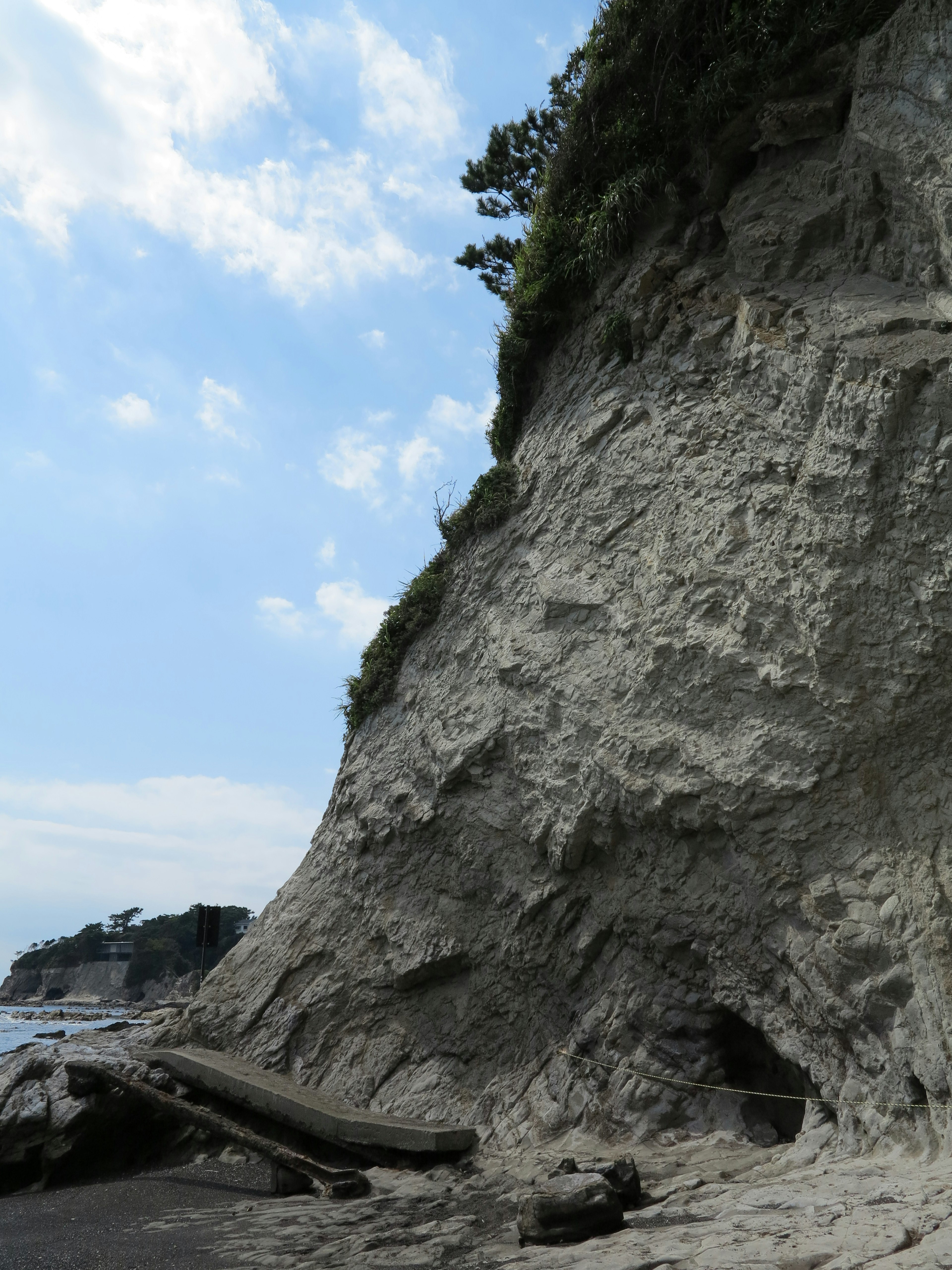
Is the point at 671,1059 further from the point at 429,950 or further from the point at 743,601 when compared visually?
the point at 743,601

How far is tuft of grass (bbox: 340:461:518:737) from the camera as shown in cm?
1148

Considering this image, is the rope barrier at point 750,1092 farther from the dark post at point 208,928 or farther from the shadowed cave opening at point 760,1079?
the dark post at point 208,928

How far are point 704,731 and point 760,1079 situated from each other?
340cm

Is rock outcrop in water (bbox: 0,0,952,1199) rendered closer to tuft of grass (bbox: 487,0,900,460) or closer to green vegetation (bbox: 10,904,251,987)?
tuft of grass (bbox: 487,0,900,460)

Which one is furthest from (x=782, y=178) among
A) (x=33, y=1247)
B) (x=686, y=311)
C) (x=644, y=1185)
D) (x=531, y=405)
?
(x=33, y=1247)

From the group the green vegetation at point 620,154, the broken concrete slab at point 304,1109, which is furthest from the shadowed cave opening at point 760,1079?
the green vegetation at point 620,154

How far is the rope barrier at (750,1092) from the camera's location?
621 cm

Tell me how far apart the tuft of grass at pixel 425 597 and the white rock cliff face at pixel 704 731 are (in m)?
0.33

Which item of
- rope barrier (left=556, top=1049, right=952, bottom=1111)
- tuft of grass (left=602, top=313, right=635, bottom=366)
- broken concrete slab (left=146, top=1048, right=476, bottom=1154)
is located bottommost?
broken concrete slab (left=146, top=1048, right=476, bottom=1154)

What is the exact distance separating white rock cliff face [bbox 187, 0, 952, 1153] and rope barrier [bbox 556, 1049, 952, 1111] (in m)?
0.04

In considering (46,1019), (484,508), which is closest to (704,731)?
(484,508)

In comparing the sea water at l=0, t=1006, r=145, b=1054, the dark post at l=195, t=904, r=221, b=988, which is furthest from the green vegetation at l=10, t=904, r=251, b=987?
the dark post at l=195, t=904, r=221, b=988

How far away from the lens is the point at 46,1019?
60250mm

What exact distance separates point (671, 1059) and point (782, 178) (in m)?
9.04
